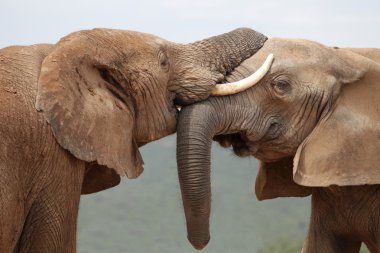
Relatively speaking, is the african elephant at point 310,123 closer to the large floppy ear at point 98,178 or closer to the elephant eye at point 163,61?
the elephant eye at point 163,61

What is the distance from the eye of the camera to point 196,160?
264 inches

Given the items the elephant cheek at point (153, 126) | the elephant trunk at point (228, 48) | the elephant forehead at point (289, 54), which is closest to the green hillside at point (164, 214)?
the elephant forehead at point (289, 54)

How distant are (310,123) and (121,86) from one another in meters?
1.19

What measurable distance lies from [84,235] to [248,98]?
965cm

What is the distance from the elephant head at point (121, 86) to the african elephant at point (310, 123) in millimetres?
106

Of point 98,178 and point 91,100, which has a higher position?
point 91,100

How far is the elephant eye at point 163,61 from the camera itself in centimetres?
669

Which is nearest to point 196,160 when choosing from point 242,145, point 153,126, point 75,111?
point 153,126

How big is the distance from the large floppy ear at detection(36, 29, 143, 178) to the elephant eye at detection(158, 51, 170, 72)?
0.21 metres

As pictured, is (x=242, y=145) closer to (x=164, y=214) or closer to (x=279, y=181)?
(x=279, y=181)

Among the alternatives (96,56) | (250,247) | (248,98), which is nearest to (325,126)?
(248,98)

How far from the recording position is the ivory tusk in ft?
22.4

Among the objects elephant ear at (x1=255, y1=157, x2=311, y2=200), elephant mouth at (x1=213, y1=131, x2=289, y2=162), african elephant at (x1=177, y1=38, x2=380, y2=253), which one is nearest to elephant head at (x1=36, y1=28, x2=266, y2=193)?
african elephant at (x1=177, y1=38, x2=380, y2=253)

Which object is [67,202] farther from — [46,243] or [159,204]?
[159,204]
